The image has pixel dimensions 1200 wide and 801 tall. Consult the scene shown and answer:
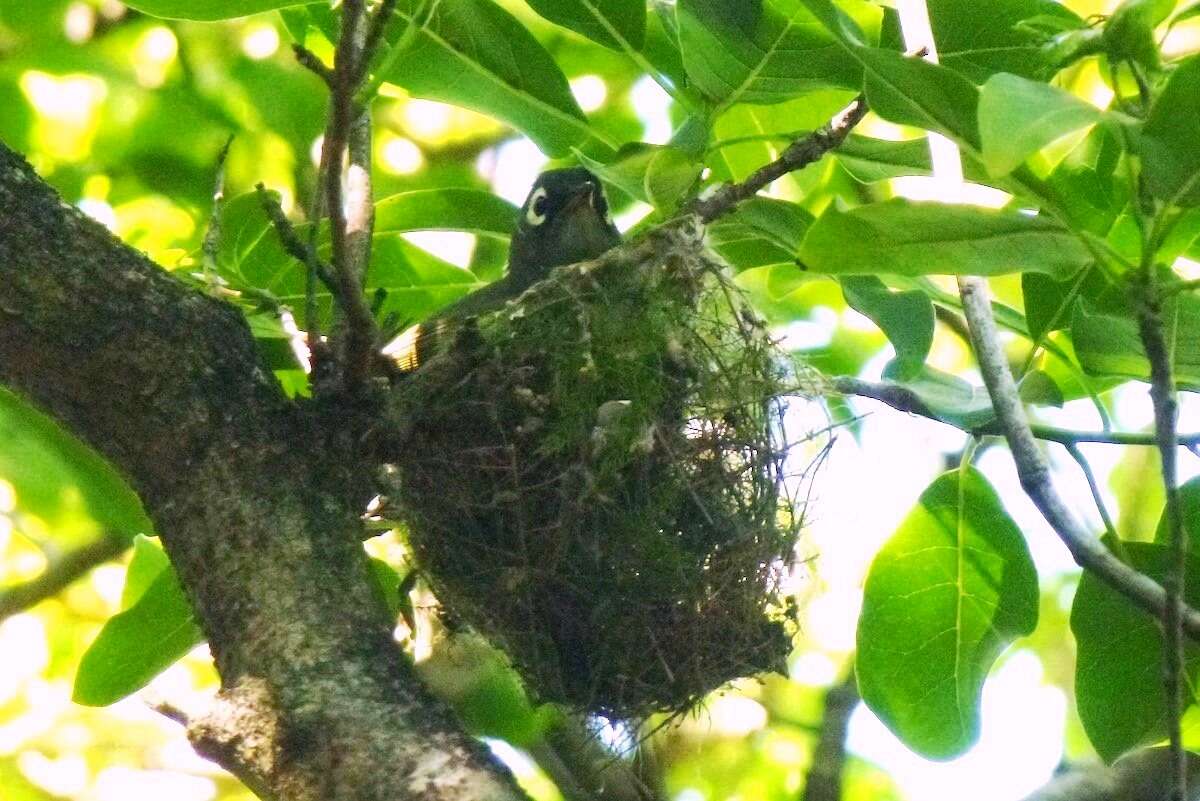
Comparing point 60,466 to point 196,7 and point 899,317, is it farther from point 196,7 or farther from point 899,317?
point 899,317

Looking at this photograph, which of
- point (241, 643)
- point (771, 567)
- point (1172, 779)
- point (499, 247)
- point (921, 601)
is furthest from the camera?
point (499, 247)

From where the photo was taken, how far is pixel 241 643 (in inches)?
67.1

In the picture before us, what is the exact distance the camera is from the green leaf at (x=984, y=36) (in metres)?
1.97

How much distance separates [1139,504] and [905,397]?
Result: 2196 millimetres

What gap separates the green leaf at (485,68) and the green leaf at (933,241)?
865 mm

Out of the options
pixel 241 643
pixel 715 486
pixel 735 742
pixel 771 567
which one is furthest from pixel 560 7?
pixel 735 742

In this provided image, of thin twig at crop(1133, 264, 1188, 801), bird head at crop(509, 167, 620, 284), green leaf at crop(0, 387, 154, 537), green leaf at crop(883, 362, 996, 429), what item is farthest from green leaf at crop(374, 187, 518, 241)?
thin twig at crop(1133, 264, 1188, 801)

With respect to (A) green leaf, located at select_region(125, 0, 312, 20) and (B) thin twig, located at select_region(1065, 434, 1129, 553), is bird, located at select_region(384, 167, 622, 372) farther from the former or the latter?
(B) thin twig, located at select_region(1065, 434, 1129, 553)

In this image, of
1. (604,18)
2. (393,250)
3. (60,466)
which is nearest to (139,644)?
(60,466)

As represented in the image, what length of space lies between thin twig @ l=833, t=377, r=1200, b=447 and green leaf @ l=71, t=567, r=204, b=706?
1178 millimetres

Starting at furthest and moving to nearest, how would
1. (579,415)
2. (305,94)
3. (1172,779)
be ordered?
(305,94) → (579,415) → (1172,779)

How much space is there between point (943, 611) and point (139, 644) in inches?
55.3

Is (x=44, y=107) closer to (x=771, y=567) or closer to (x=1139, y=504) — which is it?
(x=771, y=567)

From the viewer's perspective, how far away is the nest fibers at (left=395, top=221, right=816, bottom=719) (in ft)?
6.93
